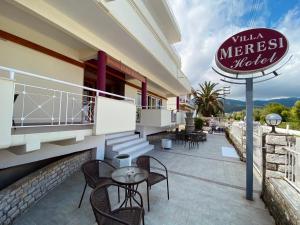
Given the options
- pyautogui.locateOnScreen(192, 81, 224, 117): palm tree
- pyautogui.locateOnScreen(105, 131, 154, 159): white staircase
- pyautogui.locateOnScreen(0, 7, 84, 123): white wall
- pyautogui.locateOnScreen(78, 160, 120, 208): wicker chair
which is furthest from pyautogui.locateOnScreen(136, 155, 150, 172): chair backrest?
pyautogui.locateOnScreen(192, 81, 224, 117): palm tree

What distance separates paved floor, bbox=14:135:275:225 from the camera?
124 inches

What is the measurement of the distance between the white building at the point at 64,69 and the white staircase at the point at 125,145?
5 cm

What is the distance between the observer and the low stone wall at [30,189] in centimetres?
289

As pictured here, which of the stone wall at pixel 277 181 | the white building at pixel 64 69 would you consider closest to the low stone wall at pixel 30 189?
the white building at pixel 64 69

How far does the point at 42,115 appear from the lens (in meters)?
5.59

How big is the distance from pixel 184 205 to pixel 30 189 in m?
3.53

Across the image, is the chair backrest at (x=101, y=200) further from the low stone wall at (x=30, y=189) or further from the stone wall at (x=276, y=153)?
the stone wall at (x=276, y=153)

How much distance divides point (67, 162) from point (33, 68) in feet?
11.1

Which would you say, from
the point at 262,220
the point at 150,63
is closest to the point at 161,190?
the point at 262,220

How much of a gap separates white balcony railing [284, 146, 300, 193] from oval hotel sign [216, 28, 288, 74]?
2195 mm

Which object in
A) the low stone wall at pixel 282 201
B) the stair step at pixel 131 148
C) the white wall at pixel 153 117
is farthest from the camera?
the white wall at pixel 153 117

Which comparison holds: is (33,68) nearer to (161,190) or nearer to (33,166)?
(33,166)

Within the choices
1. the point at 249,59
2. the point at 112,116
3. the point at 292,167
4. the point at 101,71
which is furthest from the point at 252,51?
the point at 101,71

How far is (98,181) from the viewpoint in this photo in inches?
141
